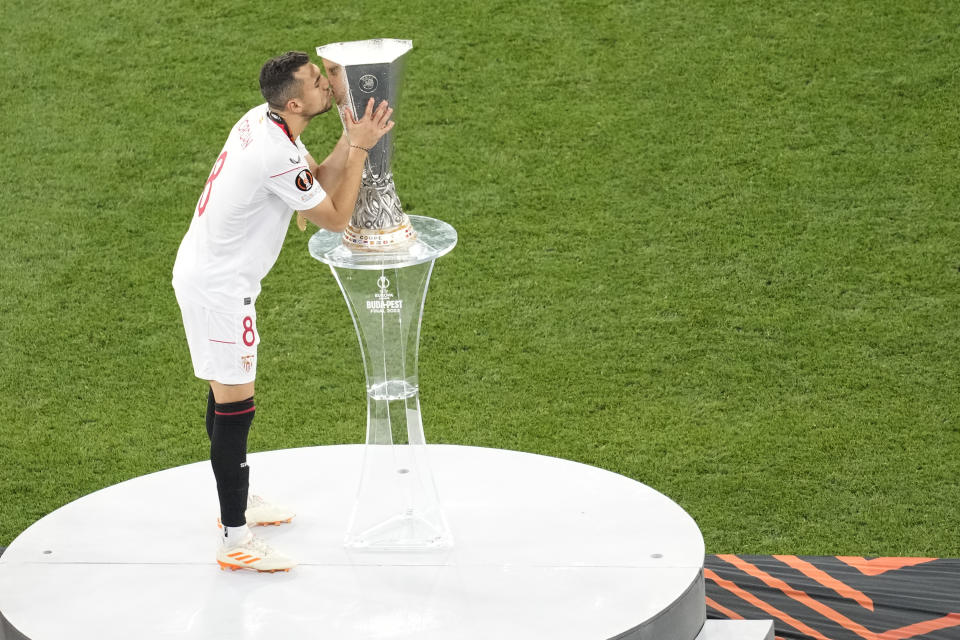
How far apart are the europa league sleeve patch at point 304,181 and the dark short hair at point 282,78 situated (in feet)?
0.63

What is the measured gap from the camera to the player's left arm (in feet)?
12.2

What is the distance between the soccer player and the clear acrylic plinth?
0.82 ft

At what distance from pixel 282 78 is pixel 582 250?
11.3 ft

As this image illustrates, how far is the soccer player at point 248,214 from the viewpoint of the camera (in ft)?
11.8

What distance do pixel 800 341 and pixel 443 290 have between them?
170 centimetres

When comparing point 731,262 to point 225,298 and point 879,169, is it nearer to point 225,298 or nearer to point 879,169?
point 879,169

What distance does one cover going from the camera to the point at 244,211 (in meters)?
3.65

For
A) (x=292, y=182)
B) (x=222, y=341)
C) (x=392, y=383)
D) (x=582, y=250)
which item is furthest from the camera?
(x=582, y=250)

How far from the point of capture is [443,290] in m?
6.67

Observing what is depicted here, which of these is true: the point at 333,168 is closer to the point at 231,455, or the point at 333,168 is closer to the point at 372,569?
the point at 231,455

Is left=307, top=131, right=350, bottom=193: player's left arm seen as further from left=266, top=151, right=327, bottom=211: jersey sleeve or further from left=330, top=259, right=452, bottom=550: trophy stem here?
left=330, top=259, right=452, bottom=550: trophy stem

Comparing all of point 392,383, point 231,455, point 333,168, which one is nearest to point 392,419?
point 392,383

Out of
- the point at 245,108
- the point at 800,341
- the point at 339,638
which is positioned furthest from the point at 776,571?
the point at 245,108

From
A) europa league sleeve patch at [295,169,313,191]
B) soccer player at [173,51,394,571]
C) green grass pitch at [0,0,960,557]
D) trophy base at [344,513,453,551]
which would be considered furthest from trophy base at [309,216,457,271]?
green grass pitch at [0,0,960,557]
